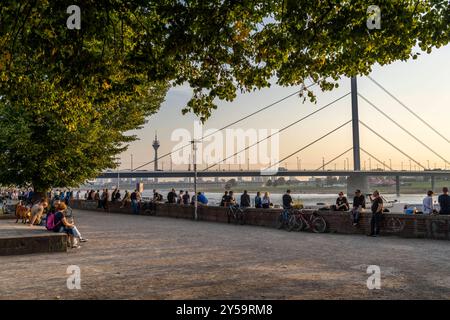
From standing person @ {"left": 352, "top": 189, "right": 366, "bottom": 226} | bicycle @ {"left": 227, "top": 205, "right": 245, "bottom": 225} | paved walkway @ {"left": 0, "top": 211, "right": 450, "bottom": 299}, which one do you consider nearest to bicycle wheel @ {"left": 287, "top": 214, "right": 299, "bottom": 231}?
standing person @ {"left": 352, "top": 189, "right": 366, "bottom": 226}

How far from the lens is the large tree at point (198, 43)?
8.51 metres

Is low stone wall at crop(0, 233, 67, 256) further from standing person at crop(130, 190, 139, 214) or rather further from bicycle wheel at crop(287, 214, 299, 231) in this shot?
standing person at crop(130, 190, 139, 214)

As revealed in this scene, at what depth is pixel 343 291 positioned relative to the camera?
7027mm

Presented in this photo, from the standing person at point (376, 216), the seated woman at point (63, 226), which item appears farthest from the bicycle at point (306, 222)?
the seated woman at point (63, 226)

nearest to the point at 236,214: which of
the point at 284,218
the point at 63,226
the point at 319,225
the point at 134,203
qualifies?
the point at 284,218

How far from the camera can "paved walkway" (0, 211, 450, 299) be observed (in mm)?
6977

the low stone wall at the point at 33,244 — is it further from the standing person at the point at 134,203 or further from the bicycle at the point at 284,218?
the standing person at the point at 134,203

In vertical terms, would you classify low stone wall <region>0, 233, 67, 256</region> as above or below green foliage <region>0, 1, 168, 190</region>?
below

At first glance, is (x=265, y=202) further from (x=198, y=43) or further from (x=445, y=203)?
(x=198, y=43)

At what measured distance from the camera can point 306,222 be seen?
16.8m

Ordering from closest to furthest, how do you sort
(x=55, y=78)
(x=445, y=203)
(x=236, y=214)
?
(x=55, y=78), (x=445, y=203), (x=236, y=214)

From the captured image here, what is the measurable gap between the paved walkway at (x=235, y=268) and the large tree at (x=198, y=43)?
12.3ft

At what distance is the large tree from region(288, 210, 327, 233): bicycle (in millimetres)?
7280

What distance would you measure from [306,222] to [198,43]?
10110 mm
